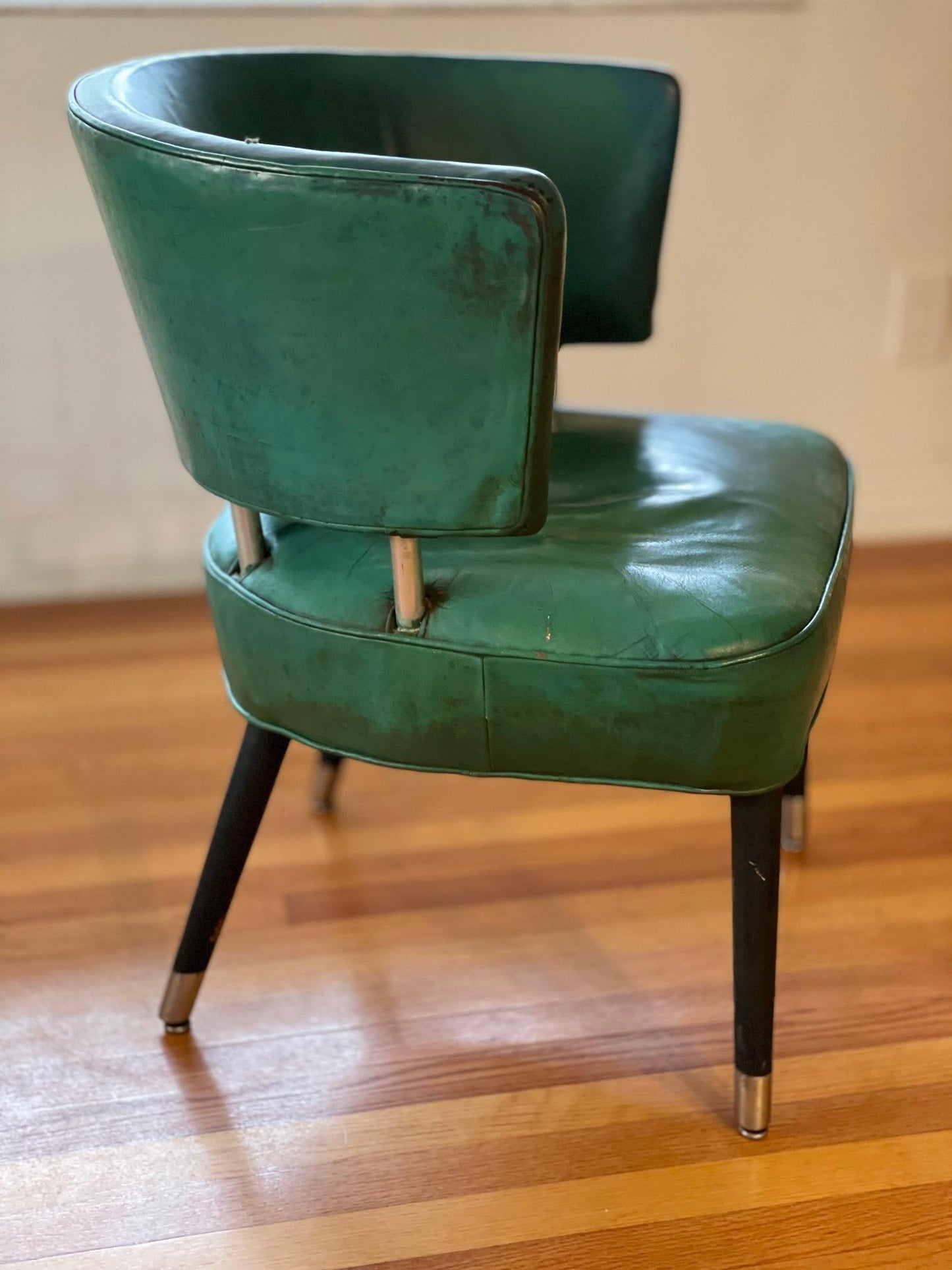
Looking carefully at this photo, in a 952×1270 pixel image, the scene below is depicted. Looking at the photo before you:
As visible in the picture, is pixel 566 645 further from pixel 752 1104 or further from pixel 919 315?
pixel 919 315

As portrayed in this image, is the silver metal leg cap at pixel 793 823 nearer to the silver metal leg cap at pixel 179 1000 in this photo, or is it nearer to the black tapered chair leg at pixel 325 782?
the black tapered chair leg at pixel 325 782

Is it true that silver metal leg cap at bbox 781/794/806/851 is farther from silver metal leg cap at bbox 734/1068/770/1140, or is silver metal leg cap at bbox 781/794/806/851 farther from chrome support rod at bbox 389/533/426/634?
chrome support rod at bbox 389/533/426/634

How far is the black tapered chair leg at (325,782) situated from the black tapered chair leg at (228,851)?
0.34 meters

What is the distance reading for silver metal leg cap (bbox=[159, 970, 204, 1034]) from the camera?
1.12 meters

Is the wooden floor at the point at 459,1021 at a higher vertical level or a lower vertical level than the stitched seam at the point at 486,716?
lower

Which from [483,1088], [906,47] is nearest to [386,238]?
[483,1088]

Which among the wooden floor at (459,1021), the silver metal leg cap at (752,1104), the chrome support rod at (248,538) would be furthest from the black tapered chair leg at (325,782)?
the silver metal leg cap at (752,1104)

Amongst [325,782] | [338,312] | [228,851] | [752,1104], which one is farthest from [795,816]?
[338,312]

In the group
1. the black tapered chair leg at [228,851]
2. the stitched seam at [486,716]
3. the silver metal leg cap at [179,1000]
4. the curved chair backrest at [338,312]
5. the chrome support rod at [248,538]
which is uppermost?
the curved chair backrest at [338,312]

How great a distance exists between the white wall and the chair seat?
36.6 inches

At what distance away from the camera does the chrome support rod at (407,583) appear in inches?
34.6

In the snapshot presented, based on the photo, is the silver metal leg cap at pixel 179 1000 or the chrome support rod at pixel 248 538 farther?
the silver metal leg cap at pixel 179 1000

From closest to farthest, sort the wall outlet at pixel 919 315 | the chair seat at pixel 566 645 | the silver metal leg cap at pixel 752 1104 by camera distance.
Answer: the chair seat at pixel 566 645, the silver metal leg cap at pixel 752 1104, the wall outlet at pixel 919 315

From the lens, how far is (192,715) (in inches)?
64.6
